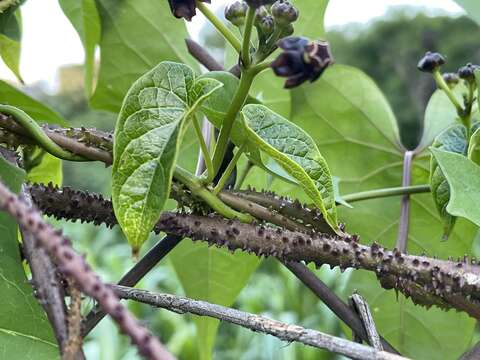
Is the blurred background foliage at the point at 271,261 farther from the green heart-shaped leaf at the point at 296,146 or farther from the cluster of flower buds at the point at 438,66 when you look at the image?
the cluster of flower buds at the point at 438,66

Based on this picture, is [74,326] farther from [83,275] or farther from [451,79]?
[451,79]

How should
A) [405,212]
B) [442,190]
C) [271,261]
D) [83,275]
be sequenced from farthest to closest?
[271,261]
[405,212]
[442,190]
[83,275]

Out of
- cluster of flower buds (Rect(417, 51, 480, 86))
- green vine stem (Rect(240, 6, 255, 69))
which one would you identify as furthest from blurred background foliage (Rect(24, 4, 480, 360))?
cluster of flower buds (Rect(417, 51, 480, 86))

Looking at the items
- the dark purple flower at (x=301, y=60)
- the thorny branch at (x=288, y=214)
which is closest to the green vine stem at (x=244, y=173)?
the thorny branch at (x=288, y=214)

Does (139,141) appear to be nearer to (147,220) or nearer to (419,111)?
(147,220)

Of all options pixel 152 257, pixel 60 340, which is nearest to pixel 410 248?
pixel 152 257

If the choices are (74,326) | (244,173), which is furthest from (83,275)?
(244,173)
